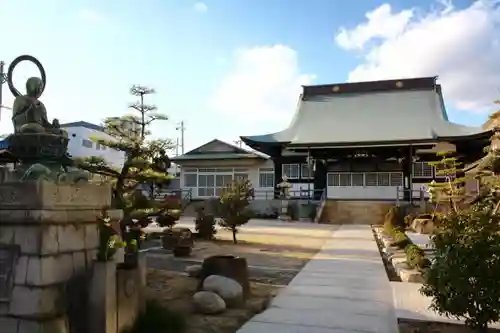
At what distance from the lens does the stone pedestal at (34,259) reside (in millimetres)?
3207

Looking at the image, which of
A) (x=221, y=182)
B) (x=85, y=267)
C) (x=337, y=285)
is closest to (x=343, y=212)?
(x=221, y=182)

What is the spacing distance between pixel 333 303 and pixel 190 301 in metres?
1.75

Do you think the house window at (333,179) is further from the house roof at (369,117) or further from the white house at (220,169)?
the white house at (220,169)

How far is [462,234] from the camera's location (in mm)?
4043

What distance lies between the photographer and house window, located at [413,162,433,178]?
25.7 meters

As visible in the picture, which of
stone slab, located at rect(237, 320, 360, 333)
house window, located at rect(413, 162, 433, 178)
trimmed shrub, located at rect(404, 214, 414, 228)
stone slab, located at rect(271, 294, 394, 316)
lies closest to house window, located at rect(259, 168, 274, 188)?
house window, located at rect(413, 162, 433, 178)

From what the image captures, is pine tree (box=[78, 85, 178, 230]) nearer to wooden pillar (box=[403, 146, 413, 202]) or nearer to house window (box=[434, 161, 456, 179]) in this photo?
house window (box=[434, 161, 456, 179])

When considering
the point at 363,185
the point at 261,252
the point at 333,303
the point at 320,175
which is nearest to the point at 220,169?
the point at 320,175

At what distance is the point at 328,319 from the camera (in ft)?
15.1

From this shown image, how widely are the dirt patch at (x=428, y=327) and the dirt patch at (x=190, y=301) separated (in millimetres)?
1566

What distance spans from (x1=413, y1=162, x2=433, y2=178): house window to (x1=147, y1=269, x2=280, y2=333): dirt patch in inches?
858

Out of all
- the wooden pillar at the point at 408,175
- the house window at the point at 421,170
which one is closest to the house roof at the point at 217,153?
the wooden pillar at the point at 408,175

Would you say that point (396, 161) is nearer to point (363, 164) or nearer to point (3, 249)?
point (363, 164)

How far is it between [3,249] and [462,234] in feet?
12.9
